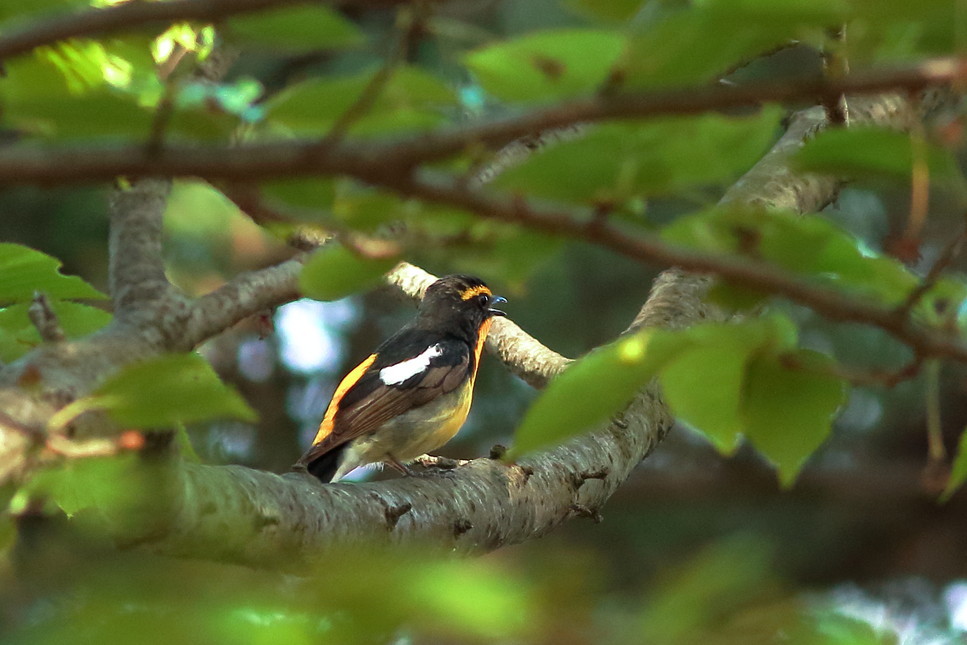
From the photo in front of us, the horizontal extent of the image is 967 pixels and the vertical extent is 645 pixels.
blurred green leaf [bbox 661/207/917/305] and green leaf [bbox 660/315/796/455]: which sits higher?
blurred green leaf [bbox 661/207/917/305]

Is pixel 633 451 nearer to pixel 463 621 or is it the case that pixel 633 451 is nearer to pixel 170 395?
pixel 170 395

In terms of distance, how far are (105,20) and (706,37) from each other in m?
0.48

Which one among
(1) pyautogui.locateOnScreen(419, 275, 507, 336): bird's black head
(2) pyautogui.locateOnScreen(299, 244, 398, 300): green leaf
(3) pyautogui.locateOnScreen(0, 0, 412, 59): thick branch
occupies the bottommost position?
(1) pyautogui.locateOnScreen(419, 275, 507, 336): bird's black head

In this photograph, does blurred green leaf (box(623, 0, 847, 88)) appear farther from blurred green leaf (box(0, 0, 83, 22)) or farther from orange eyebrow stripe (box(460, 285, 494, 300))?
orange eyebrow stripe (box(460, 285, 494, 300))

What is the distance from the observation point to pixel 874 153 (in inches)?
38.9

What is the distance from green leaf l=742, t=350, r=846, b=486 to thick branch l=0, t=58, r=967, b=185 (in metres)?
0.43

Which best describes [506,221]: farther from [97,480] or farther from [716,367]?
[97,480]

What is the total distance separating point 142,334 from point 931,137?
1.01 meters

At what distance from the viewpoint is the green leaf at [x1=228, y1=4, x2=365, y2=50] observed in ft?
2.96

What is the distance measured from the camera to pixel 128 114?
92 centimetres

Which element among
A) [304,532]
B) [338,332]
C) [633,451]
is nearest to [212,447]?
[304,532]

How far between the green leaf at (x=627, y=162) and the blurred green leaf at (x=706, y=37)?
0.22ft

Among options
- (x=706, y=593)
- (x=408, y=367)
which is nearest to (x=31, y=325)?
(x=706, y=593)

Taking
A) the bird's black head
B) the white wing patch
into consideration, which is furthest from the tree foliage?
the bird's black head
